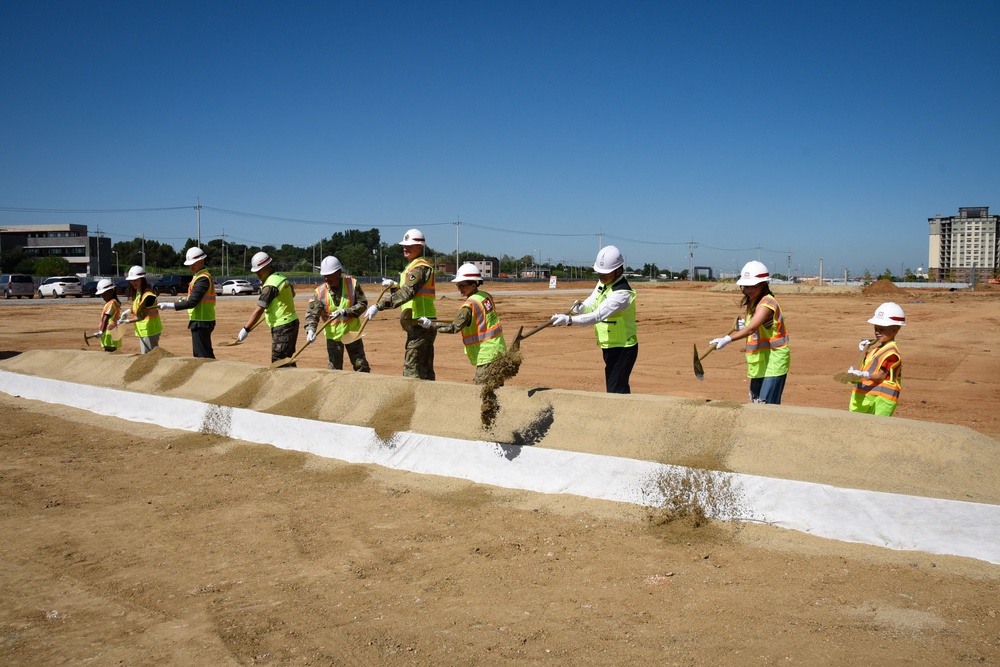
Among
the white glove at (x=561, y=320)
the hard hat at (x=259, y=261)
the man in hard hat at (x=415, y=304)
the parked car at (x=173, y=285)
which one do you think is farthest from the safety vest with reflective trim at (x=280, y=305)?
the parked car at (x=173, y=285)

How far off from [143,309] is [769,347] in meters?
7.47

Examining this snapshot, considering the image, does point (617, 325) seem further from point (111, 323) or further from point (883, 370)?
point (111, 323)

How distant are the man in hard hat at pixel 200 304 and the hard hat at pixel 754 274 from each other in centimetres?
605

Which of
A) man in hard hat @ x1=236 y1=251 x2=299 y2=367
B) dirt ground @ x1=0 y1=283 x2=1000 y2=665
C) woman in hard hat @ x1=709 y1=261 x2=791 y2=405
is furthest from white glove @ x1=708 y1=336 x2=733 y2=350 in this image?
man in hard hat @ x1=236 y1=251 x2=299 y2=367

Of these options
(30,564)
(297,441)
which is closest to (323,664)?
(30,564)

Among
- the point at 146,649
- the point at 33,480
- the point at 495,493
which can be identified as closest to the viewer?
the point at 146,649

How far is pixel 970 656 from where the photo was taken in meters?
3.26

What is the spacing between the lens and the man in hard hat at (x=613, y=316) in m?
5.87

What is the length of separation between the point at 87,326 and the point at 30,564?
22275 millimetres

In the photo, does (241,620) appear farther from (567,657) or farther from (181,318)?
(181,318)

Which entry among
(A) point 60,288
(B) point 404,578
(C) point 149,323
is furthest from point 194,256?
(A) point 60,288

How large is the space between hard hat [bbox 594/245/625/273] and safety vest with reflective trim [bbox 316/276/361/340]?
9.98 feet

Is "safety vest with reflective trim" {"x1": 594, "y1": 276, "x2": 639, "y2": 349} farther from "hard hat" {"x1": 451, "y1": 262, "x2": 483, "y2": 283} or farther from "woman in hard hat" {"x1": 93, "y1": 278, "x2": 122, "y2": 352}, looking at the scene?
"woman in hard hat" {"x1": 93, "y1": 278, "x2": 122, "y2": 352}

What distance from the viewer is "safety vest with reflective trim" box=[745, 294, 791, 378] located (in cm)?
574
